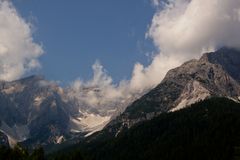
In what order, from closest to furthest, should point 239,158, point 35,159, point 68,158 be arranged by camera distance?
point 239,158 → point 35,159 → point 68,158

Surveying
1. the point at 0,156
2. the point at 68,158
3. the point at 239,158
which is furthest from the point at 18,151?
the point at 239,158

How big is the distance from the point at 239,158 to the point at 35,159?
212 feet

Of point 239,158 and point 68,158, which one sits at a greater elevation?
point 68,158

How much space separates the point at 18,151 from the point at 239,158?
74.3 metres

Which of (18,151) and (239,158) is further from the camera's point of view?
(18,151)

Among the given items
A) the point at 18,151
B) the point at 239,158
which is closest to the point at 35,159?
the point at 18,151

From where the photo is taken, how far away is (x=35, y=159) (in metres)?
156

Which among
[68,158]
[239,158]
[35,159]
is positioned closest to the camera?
[239,158]

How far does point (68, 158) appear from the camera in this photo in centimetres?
17188

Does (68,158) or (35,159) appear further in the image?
(68,158)

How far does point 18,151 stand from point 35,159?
37.1 ft

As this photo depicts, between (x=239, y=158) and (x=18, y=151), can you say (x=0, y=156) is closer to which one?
(x=18, y=151)

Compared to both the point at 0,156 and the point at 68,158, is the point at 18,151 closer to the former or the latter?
the point at 0,156

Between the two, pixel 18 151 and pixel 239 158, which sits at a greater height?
pixel 18 151
